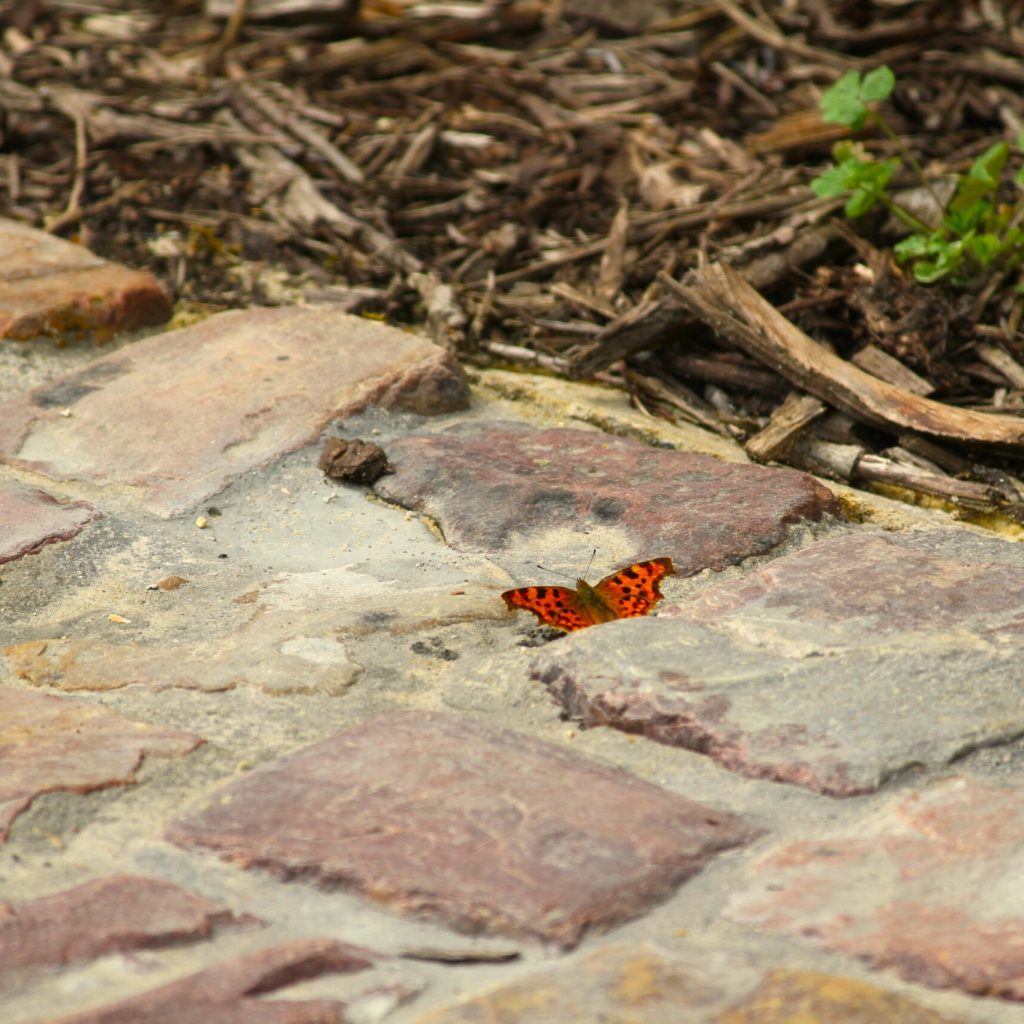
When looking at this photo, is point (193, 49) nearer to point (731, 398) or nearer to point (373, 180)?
point (373, 180)

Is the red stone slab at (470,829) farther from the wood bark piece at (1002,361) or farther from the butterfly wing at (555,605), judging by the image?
the wood bark piece at (1002,361)

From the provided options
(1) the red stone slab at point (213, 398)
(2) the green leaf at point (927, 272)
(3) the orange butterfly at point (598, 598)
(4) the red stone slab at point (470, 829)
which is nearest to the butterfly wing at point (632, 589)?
(3) the orange butterfly at point (598, 598)

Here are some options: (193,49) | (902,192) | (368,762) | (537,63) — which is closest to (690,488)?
(368,762)

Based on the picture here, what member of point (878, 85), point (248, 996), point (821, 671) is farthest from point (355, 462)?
point (878, 85)

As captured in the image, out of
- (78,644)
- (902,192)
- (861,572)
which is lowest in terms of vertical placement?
(78,644)

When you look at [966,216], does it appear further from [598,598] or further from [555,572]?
[598,598]

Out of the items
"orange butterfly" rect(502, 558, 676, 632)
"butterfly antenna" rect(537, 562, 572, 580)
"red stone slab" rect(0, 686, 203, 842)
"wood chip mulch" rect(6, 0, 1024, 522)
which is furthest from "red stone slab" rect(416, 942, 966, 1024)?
"wood chip mulch" rect(6, 0, 1024, 522)
